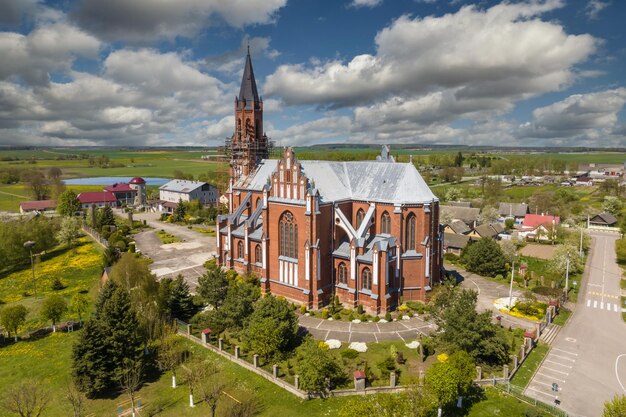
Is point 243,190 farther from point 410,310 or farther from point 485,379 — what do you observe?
point 485,379

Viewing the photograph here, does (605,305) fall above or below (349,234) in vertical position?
below

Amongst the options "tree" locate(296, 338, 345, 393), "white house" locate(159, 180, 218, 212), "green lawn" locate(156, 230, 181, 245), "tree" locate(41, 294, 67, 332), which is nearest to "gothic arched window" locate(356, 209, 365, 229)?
"tree" locate(296, 338, 345, 393)

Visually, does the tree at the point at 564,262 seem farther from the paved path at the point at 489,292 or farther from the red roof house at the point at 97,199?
the red roof house at the point at 97,199

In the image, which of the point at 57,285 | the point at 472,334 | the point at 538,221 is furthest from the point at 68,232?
the point at 538,221

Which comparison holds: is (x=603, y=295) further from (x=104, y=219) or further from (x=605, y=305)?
(x=104, y=219)

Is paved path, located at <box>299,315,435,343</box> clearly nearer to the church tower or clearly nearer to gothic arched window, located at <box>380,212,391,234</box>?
gothic arched window, located at <box>380,212,391,234</box>
